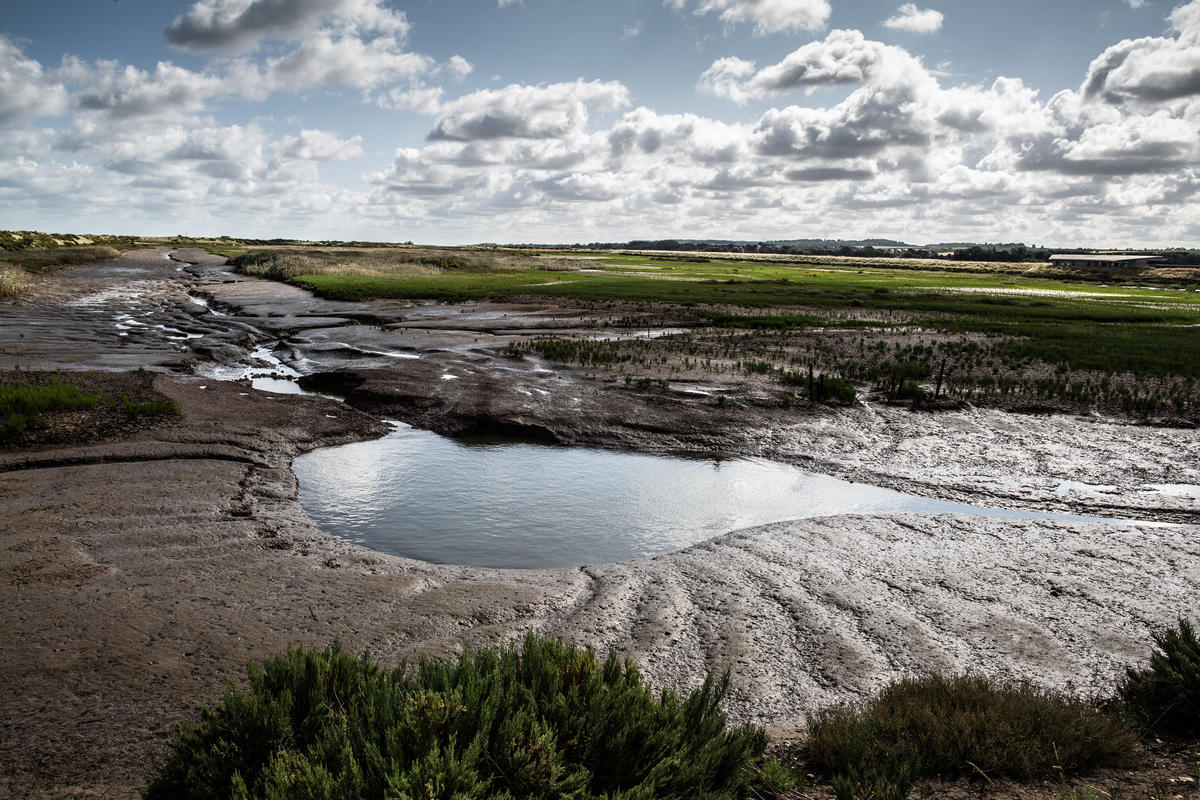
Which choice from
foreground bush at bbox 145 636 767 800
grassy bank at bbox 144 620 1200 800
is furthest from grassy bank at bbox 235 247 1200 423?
foreground bush at bbox 145 636 767 800

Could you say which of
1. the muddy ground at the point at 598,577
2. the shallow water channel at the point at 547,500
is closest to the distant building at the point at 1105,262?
the muddy ground at the point at 598,577

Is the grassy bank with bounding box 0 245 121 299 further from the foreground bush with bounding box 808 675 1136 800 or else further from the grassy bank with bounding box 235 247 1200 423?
the foreground bush with bounding box 808 675 1136 800

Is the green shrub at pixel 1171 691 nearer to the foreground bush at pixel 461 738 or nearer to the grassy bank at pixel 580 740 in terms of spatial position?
the grassy bank at pixel 580 740

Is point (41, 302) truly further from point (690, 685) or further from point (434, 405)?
point (690, 685)

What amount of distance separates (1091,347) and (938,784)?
3200cm

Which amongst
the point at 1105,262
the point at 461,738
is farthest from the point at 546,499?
the point at 1105,262

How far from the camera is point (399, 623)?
770 centimetres

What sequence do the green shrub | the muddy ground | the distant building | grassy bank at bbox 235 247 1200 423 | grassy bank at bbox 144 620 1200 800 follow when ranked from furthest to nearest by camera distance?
the distant building → grassy bank at bbox 235 247 1200 423 → the muddy ground → the green shrub → grassy bank at bbox 144 620 1200 800

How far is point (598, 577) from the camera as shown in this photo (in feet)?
30.4

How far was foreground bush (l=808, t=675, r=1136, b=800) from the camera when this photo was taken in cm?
467

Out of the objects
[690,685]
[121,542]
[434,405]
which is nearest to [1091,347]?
[434,405]

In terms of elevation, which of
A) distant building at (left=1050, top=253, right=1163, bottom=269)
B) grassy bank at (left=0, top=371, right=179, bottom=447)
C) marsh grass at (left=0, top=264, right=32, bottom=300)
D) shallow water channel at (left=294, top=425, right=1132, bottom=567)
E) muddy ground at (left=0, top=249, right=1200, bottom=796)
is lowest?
shallow water channel at (left=294, top=425, right=1132, bottom=567)

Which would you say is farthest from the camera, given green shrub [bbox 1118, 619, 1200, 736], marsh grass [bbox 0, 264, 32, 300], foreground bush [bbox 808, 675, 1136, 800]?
marsh grass [bbox 0, 264, 32, 300]

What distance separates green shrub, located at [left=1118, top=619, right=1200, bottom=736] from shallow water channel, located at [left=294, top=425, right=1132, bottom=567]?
5953 millimetres
